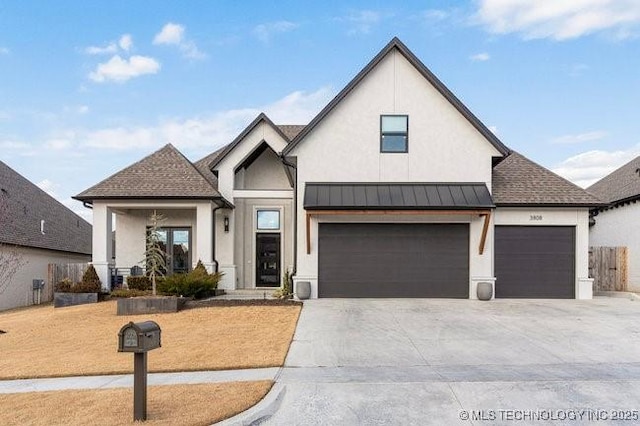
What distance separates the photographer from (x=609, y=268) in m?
20.1

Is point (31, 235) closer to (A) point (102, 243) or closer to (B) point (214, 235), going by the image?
(A) point (102, 243)

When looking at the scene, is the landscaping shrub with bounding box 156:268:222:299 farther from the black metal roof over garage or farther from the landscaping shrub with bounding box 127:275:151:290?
the black metal roof over garage

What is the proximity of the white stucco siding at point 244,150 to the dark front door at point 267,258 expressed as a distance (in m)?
2.36

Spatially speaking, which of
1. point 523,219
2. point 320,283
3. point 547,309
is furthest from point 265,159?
point 547,309

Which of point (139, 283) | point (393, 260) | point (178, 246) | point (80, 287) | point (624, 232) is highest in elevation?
point (624, 232)

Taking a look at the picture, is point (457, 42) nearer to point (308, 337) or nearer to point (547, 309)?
point (547, 309)

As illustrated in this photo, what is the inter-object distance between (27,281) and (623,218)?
93.1ft

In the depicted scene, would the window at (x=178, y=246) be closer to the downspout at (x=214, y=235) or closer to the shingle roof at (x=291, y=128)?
the downspout at (x=214, y=235)

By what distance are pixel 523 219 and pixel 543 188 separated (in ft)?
5.23

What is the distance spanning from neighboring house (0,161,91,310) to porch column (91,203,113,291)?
4.19 meters

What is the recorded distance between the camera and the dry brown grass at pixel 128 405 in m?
5.74

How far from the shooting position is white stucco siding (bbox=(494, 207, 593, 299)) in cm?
1669

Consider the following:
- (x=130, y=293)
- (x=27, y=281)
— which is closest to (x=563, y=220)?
(x=130, y=293)

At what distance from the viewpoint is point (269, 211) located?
20375mm
